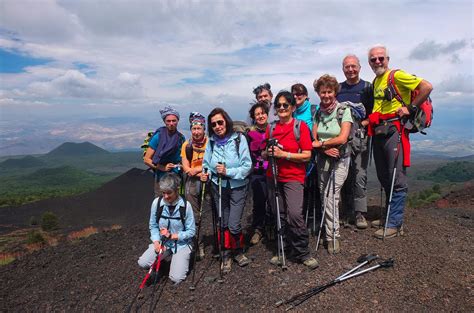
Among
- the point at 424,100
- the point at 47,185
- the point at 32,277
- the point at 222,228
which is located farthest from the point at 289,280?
the point at 47,185

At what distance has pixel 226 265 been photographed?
6402 mm

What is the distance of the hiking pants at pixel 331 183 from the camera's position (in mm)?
6262

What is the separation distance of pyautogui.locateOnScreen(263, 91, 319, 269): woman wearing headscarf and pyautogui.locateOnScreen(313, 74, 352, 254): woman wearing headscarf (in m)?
0.56

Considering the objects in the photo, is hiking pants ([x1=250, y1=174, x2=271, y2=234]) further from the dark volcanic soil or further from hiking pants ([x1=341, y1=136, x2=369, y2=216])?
hiking pants ([x1=341, y1=136, x2=369, y2=216])

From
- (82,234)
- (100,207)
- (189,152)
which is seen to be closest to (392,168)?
(189,152)

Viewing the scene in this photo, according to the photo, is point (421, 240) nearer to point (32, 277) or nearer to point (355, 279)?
point (355, 279)

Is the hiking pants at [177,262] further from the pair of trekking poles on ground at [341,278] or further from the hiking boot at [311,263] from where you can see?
the hiking boot at [311,263]

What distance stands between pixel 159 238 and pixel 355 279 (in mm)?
3647

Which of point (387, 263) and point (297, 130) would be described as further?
point (387, 263)

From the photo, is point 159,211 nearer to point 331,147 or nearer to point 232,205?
point 232,205

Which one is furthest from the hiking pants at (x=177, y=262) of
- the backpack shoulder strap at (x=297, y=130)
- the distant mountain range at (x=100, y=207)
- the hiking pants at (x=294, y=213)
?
the distant mountain range at (x=100, y=207)

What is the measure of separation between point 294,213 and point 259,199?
135 centimetres

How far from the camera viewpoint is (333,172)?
6.22 meters

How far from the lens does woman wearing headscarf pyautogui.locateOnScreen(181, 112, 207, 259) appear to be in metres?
6.54
